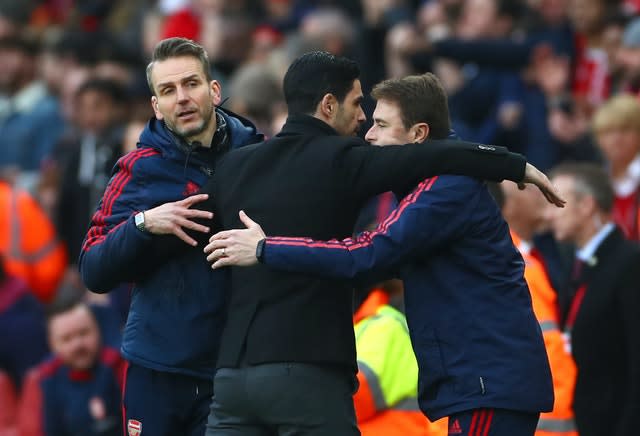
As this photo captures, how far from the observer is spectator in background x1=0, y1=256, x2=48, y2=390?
31.8 ft

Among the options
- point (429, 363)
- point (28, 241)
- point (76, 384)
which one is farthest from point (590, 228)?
point (28, 241)

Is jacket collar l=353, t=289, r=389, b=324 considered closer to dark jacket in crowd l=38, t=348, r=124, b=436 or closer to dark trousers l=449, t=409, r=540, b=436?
dark trousers l=449, t=409, r=540, b=436

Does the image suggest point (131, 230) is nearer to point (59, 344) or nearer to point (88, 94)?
point (59, 344)

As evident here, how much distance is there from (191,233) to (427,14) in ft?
20.9

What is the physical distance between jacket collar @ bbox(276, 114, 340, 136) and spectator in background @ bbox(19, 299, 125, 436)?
4.35 meters

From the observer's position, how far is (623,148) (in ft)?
27.8

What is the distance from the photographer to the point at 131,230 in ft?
16.9

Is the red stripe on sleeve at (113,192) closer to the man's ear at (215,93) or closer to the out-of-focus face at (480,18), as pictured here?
the man's ear at (215,93)

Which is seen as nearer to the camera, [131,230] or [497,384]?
[497,384]

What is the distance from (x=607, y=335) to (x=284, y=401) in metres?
2.62

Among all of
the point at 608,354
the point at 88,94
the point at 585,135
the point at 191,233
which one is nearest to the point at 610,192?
the point at 608,354

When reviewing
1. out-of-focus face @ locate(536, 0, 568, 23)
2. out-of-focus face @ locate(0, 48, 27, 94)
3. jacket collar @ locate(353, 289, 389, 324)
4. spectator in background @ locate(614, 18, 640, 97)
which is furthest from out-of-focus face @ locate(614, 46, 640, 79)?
out-of-focus face @ locate(0, 48, 27, 94)

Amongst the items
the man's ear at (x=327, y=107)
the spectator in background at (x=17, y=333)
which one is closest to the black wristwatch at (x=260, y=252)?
the man's ear at (x=327, y=107)

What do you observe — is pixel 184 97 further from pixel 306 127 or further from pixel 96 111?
pixel 96 111
